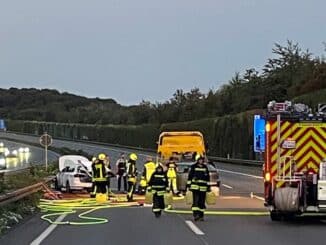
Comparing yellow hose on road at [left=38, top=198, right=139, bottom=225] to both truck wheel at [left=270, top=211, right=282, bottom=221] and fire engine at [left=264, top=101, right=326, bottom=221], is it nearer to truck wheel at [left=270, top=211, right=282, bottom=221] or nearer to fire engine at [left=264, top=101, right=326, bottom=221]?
truck wheel at [left=270, top=211, right=282, bottom=221]

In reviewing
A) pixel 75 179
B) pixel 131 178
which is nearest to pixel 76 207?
pixel 131 178

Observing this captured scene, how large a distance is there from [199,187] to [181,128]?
209 ft

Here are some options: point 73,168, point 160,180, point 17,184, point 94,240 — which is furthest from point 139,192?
point 94,240

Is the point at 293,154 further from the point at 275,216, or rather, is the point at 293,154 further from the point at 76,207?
the point at 76,207

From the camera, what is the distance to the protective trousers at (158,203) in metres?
21.0

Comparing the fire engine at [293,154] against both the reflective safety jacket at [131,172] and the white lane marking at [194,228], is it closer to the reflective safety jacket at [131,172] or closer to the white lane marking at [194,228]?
the white lane marking at [194,228]

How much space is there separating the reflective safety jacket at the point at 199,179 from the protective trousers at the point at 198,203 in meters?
0.12

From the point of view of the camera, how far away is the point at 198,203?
19.9 m

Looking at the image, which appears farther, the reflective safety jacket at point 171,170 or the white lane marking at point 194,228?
the reflective safety jacket at point 171,170

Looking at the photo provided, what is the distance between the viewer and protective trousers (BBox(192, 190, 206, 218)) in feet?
64.5

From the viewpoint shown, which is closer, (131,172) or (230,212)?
(230,212)

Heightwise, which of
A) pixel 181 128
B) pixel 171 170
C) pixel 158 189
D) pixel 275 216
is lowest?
pixel 275 216

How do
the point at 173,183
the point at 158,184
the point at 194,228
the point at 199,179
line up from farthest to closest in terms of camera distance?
the point at 173,183 → the point at 158,184 → the point at 199,179 → the point at 194,228

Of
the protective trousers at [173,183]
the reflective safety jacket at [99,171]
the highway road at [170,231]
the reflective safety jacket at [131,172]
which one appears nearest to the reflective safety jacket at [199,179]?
the highway road at [170,231]
